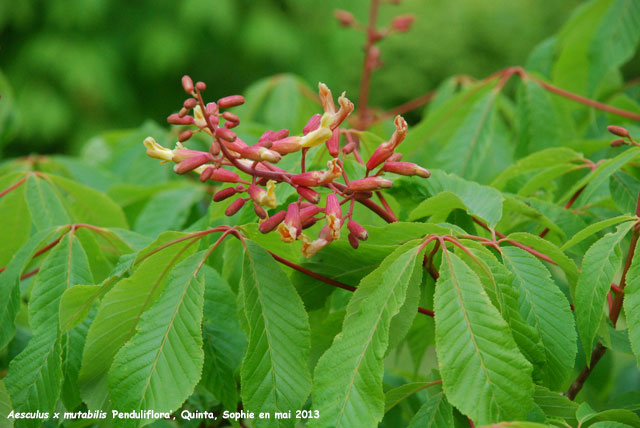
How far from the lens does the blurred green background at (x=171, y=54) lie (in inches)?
328

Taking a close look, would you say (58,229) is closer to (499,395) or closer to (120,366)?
(120,366)

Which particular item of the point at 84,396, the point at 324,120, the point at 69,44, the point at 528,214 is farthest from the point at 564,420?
the point at 69,44

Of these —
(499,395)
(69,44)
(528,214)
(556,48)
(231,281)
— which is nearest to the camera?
(499,395)

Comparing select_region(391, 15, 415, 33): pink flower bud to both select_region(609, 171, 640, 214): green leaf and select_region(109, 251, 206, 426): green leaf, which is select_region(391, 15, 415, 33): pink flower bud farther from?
select_region(109, 251, 206, 426): green leaf

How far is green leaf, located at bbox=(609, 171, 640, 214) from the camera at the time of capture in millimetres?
900

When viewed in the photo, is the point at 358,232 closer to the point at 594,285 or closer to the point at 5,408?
the point at 594,285

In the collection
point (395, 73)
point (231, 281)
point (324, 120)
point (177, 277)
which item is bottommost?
point (395, 73)

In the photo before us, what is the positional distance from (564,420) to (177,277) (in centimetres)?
Result: 45

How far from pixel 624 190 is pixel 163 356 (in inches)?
25.7

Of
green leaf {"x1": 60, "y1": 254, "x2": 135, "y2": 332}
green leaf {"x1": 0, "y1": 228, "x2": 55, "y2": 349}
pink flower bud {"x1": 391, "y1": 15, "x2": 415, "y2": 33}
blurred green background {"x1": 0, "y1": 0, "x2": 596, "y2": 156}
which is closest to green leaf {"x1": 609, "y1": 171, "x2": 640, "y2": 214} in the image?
green leaf {"x1": 60, "y1": 254, "x2": 135, "y2": 332}

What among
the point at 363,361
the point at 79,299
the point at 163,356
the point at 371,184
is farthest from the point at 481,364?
the point at 79,299

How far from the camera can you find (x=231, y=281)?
41.5 inches

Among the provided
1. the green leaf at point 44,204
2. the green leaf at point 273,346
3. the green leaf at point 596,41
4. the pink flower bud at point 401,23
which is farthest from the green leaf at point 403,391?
the pink flower bud at point 401,23

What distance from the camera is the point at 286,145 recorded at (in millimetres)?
711
